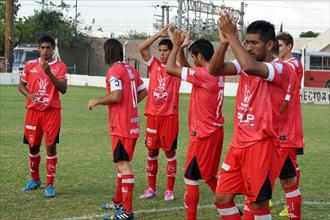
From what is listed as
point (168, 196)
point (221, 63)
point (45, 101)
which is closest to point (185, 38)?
point (221, 63)

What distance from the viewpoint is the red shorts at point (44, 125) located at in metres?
8.79

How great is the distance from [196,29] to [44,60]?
56103 millimetres

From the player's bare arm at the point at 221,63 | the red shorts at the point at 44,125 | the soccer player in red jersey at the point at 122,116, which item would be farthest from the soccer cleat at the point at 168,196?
the player's bare arm at the point at 221,63

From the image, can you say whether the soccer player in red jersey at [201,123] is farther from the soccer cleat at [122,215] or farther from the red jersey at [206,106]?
the soccer cleat at [122,215]

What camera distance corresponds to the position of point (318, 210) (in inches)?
314

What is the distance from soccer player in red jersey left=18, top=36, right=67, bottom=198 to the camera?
8680 millimetres

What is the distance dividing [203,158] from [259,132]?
1.62 meters

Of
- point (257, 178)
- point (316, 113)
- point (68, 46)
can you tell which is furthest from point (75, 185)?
point (68, 46)

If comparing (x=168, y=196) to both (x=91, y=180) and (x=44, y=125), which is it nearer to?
(x=91, y=180)

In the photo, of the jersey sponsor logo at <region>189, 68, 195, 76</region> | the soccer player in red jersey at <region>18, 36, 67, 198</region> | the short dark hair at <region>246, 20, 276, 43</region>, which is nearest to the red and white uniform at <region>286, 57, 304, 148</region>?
the jersey sponsor logo at <region>189, 68, 195, 76</region>

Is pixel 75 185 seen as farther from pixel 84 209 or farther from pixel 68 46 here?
pixel 68 46

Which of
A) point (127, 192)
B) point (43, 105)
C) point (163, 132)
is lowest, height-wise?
point (127, 192)

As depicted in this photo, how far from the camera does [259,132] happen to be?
17.6 feet

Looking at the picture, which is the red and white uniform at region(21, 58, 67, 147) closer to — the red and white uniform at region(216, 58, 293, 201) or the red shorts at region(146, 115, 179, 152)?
the red shorts at region(146, 115, 179, 152)
